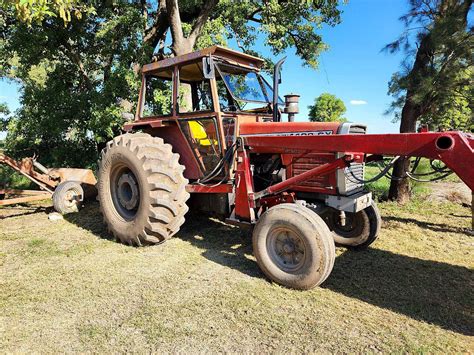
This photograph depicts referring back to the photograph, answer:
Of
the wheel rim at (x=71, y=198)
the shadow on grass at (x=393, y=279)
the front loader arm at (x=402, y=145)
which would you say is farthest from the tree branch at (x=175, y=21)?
the front loader arm at (x=402, y=145)

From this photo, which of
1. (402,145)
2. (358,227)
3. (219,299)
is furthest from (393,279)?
(219,299)

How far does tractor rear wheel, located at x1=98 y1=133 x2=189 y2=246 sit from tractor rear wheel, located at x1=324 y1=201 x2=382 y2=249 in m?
1.89

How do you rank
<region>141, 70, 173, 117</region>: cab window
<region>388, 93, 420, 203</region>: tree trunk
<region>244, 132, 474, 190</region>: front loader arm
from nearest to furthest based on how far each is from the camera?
<region>244, 132, 474, 190</region>: front loader arm → <region>141, 70, 173, 117</region>: cab window → <region>388, 93, 420, 203</region>: tree trunk

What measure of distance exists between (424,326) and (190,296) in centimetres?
192

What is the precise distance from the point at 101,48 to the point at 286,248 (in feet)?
24.7

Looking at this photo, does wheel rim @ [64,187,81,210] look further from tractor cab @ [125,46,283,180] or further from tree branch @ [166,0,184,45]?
tree branch @ [166,0,184,45]

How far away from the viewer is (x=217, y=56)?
14.6 feet

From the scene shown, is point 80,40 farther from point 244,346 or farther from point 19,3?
point 244,346

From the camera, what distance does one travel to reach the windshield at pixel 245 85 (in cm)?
464

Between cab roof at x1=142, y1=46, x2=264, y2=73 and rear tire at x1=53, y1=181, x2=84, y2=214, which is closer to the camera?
cab roof at x1=142, y1=46, x2=264, y2=73

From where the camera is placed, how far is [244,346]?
257cm

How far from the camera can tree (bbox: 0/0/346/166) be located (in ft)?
26.7

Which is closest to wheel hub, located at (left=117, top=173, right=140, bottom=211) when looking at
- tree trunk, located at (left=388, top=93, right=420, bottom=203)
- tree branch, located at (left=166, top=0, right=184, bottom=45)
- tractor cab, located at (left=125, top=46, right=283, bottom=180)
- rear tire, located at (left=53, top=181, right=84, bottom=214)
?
tractor cab, located at (left=125, top=46, right=283, bottom=180)

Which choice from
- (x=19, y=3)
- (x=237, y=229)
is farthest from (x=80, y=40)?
(x=237, y=229)
